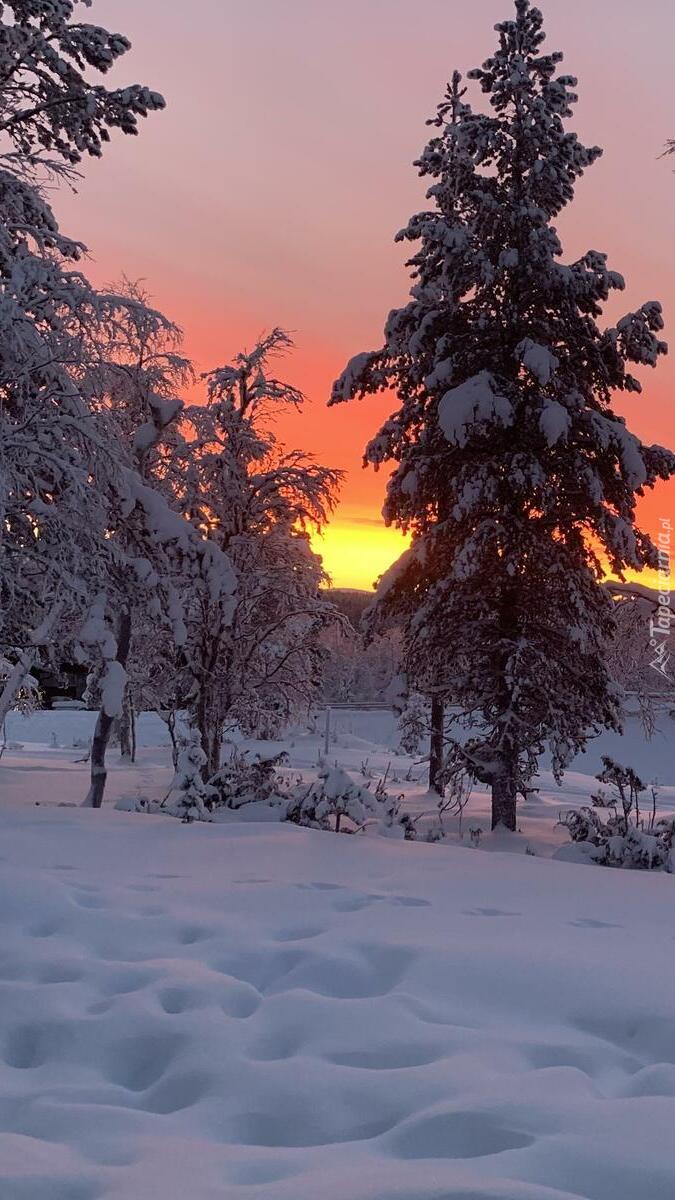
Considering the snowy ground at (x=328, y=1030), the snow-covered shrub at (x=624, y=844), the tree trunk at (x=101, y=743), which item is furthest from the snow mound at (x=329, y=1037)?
the tree trunk at (x=101, y=743)

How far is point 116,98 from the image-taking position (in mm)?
11469

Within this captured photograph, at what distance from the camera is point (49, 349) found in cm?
1088

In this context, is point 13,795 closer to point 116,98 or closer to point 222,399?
point 222,399

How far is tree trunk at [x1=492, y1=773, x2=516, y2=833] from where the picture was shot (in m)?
14.2

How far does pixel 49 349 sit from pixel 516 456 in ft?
20.8

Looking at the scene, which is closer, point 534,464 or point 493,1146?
point 493,1146

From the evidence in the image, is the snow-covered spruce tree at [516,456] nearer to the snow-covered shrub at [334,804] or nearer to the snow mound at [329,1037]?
the snow-covered shrub at [334,804]

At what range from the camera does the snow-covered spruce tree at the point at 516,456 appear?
13781mm

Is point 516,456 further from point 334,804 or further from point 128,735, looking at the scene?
point 128,735

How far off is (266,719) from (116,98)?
11.8 metres

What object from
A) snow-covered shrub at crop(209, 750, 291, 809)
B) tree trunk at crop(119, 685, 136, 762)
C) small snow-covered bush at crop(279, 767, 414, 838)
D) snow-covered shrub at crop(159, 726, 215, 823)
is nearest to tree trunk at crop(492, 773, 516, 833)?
snow-covered shrub at crop(209, 750, 291, 809)

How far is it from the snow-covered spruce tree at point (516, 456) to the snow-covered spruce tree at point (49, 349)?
4.73 meters

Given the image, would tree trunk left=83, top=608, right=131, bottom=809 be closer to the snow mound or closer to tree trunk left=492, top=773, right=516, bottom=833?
tree trunk left=492, top=773, right=516, bottom=833

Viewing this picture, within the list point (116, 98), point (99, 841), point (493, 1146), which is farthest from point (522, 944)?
point (116, 98)
